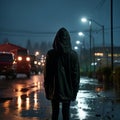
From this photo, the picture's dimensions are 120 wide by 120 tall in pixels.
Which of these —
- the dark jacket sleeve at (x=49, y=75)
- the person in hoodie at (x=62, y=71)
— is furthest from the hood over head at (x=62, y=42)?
the dark jacket sleeve at (x=49, y=75)

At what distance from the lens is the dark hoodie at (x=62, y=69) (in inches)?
346

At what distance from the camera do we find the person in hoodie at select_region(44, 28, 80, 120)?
28.8ft

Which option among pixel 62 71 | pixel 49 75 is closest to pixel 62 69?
pixel 62 71

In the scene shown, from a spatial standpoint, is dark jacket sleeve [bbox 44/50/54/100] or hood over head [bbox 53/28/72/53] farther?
dark jacket sleeve [bbox 44/50/54/100]

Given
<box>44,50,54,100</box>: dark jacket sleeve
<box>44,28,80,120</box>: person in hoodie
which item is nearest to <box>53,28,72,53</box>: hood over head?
<box>44,28,80,120</box>: person in hoodie

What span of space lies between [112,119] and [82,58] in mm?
125468

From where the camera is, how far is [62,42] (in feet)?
28.9

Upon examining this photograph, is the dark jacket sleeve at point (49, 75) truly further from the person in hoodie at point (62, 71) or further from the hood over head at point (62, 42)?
the hood over head at point (62, 42)

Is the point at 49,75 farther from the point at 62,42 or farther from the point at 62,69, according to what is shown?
the point at 62,42

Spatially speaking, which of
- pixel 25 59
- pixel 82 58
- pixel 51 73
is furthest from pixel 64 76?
pixel 82 58

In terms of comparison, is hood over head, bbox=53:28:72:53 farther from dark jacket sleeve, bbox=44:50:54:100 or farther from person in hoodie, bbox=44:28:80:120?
dark jacket sleeve, bbox=44:50:54:100

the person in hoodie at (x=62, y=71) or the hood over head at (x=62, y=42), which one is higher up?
the hood over head at (x=62, y=42)

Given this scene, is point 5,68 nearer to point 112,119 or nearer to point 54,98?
point 112,119

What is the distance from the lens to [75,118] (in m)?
13.3
